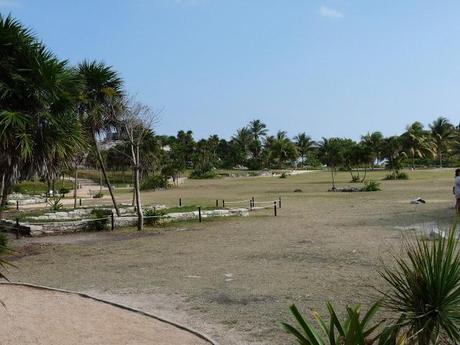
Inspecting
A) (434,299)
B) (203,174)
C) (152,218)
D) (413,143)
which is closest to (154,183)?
(203,174)

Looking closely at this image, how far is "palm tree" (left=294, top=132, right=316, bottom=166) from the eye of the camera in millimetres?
106812

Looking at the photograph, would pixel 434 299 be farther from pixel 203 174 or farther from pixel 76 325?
pixel 203 174

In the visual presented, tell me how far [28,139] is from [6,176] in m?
1.41

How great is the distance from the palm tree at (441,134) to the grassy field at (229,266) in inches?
2960

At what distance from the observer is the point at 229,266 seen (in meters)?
11.4

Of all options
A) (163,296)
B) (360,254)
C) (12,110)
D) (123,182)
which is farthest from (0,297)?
(123,182)

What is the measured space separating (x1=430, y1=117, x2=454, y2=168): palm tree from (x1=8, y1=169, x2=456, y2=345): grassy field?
75.2 meters

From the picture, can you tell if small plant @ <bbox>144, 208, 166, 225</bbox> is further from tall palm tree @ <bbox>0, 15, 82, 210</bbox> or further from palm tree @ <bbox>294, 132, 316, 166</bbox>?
palm tree @ <bbox>294, 132, 316, 166</bbox>

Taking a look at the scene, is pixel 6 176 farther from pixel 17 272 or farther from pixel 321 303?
pixel 321 303

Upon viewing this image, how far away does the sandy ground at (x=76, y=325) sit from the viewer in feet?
21.1

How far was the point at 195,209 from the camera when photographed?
24125mm

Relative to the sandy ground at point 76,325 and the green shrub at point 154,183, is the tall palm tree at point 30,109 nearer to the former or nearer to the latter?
the sandy ground at point 76,325

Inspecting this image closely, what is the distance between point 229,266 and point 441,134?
295ft

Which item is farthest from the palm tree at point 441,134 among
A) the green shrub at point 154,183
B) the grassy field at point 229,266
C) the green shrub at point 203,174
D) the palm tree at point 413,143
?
the grassy field at point 229,266
